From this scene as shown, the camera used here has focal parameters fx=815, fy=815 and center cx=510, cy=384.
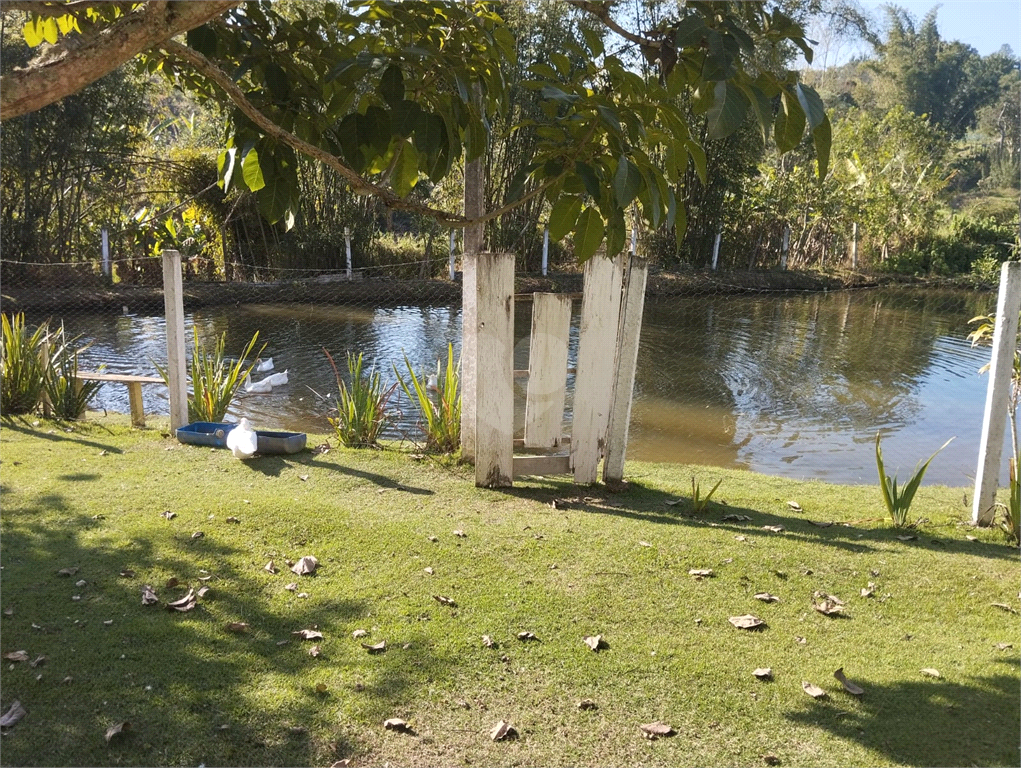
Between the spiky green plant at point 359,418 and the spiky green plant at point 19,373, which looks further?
the spiky green plant at point 19,373

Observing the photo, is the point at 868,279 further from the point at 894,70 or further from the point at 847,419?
the point at 894,70

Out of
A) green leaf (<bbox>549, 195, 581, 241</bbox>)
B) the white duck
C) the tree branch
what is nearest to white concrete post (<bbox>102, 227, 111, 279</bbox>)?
the white duck

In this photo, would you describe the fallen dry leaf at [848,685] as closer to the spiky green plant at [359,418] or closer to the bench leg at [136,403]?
the spiky green plant at [359,418]

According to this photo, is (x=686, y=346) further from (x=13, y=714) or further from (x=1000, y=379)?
(x=13, y=714)

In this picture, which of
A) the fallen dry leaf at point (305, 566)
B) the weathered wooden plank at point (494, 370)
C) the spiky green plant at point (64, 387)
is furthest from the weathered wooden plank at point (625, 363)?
the spiky green plant at point (64, 387)

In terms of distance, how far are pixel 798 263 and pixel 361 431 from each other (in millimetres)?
20940

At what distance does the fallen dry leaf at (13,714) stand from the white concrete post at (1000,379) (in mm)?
4508

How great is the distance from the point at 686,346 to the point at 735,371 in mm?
1811

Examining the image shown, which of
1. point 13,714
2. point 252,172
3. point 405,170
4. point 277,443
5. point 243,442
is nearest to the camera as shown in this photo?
point 13,714

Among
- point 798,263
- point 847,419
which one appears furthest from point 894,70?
point 847,419

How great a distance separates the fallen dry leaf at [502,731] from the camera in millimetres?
2490

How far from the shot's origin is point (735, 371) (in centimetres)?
1127

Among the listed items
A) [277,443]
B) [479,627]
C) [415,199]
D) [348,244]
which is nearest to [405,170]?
[479,627]

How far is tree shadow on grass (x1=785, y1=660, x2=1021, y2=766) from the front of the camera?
247 cm
